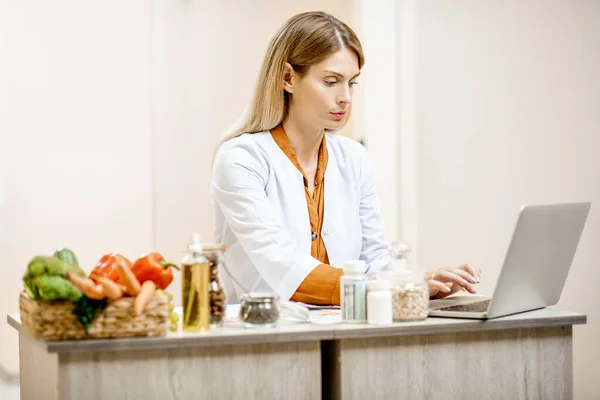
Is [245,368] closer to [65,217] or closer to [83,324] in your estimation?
[83,324]

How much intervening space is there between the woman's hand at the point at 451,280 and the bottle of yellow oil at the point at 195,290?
0.65m

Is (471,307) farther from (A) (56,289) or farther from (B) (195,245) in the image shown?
(A) (56,289)

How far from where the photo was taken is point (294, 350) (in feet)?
5.83

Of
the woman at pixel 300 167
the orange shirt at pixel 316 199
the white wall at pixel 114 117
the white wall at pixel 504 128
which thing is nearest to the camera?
the woman at pixel 300 167

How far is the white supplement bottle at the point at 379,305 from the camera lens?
1827 mm

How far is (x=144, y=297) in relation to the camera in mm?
1675

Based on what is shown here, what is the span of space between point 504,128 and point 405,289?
8.21 ft

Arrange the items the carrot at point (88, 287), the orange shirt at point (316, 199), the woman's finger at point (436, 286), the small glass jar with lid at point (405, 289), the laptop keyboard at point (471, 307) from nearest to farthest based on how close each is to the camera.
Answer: the carrot at point (88, 287), the small glass jar with lid at point (405, 289), the laptop keyboard at point (471, 307), the woman's finger at point (436, 286), the orange shirt at point (316, 199)

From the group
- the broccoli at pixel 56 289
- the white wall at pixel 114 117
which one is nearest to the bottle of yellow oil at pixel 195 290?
the broccoli at pixel 56 289

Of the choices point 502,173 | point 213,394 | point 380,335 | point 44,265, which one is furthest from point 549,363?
point 502,173

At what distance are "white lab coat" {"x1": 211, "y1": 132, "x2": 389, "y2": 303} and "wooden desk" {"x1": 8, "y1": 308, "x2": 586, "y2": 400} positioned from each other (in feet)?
1.26

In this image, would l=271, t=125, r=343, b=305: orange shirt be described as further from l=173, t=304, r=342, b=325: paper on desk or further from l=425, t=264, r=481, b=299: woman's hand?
l=425, t=264, r=481, b=299: woman's hand

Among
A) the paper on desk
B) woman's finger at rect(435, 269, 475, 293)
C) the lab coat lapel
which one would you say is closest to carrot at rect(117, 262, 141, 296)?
the paper on desk

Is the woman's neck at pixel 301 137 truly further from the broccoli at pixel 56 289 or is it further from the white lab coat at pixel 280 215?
the broccoli at pixel 56 289
